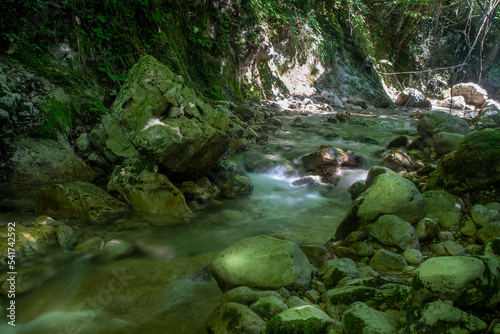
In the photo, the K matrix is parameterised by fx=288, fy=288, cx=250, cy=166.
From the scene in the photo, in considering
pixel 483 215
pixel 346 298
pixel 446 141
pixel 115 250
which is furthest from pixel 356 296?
pixel 446 141

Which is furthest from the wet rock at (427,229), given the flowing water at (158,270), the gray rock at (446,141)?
the gray rock at (446,141)

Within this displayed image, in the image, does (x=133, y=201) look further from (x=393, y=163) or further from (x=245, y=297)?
(x=393, y=163)

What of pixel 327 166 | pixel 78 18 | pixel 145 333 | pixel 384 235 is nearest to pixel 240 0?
pixel 78 18

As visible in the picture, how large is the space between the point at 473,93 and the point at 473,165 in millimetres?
19361

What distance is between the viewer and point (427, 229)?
Answer: 3070 mm

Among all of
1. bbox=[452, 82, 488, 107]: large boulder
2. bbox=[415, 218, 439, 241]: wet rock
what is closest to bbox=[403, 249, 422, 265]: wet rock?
bbox=[415, 218, 439, 241]: wet rock

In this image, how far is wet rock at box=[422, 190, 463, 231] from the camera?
3.26 meters

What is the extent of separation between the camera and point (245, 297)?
87.4 inches

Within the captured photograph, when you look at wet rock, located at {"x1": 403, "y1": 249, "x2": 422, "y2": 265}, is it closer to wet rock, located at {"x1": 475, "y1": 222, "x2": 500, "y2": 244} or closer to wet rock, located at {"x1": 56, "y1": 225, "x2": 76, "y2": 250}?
wet rock, located at {"x1": 475, "y1": 222, "x2": 500, "y2": 244}

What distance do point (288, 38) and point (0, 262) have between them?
14.6m

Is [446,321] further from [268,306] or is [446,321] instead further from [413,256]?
[413,256]

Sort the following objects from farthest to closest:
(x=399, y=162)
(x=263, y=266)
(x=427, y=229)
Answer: (x=399, y=162) < (x=427, y=229) < (x=263, y=266)

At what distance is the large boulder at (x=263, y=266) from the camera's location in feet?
7.71

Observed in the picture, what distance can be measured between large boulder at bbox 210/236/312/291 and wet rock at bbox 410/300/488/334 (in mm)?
→ 970
